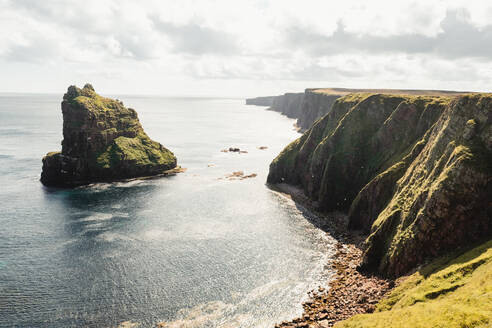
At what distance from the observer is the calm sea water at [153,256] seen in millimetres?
58750

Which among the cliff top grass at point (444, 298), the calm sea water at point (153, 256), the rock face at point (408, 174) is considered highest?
the rock face at point (408, 174)

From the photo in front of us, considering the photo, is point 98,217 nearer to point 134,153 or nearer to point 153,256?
point 153,256

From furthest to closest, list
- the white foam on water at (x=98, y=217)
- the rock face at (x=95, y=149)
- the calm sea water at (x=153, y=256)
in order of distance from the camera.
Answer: the rock face at (x=95, y=149) → the white foam on water at (x=98, y=217) → the calm sea water at (x=153, y=256)

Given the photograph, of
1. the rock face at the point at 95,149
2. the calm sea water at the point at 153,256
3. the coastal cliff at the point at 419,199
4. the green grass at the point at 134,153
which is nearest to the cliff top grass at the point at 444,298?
the coastal cliff at the point at 419,199

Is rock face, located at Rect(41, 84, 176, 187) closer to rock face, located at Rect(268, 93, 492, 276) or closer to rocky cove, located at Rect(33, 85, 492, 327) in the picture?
rocky cove, located at Rect(33, 85, 492, 327)

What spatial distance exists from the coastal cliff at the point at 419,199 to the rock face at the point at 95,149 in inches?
3230

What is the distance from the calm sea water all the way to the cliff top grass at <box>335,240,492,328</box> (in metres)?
15.7

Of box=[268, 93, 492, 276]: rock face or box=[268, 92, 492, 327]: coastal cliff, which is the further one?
box=[268, 93, 492, 276]: rock face

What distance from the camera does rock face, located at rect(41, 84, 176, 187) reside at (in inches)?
5423

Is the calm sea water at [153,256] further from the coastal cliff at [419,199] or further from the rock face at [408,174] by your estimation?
the rock face at [408,174]

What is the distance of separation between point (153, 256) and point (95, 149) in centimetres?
8492

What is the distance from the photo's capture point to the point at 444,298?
4728 cm

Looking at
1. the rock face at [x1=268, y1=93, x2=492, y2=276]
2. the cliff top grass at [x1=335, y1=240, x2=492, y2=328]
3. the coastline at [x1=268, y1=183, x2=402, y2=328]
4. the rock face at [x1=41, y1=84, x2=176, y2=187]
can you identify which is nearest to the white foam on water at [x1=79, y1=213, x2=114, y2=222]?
the rock face at [x1=41, y1=84, x2=176, y2=187]

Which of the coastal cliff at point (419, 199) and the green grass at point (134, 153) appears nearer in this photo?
the coastal cliff at point (419, 199)
